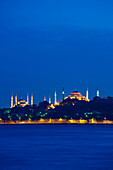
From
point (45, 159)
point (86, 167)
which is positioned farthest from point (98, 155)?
point (86, 167)

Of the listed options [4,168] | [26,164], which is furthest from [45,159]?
[4,168]

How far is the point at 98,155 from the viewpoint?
68.8 metres

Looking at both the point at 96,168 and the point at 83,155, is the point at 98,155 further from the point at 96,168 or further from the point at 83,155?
the point at 96,168

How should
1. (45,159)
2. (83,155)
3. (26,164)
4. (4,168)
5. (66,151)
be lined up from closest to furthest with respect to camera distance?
1. (4,168)
2. (26,164)
3. (45,159)
4. (83,155)
5. (66,151)

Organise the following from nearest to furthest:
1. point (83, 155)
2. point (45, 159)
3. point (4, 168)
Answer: point (4, 168) → point (45, 159) → point (83, 155)

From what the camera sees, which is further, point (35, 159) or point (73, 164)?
point (35, 159)

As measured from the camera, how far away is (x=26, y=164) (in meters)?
59.3

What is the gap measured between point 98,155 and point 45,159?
724 cm

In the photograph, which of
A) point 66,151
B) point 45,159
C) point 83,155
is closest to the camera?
point 45,159

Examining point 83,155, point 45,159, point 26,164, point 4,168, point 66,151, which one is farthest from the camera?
point 66,151

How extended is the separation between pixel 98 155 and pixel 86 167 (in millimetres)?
12193

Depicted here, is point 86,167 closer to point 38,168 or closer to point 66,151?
point 38,168

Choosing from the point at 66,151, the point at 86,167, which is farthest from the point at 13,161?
the point at 66,151

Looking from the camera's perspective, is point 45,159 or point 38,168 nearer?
point 38,168
